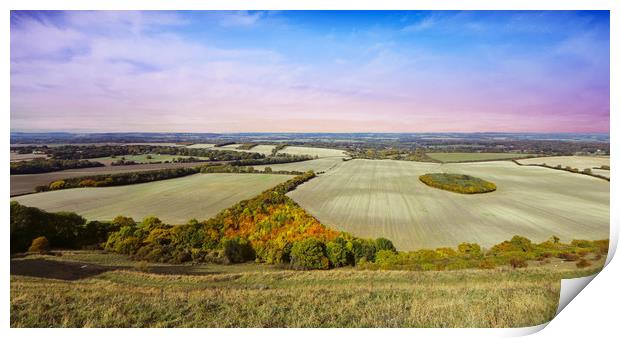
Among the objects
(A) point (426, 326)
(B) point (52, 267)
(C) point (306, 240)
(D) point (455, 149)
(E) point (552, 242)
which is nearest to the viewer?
(A) point (426, 326)

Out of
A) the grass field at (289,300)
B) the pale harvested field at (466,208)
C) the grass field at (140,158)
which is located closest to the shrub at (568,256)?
the grass field at (289,300)

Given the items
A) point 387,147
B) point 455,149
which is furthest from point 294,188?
point 455,149

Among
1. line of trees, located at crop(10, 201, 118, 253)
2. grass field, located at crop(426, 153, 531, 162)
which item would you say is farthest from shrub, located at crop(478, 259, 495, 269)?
grass field, located at crop(426, 153, 531, 162)

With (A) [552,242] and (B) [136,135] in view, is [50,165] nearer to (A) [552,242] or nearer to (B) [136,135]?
(B) [136,135]

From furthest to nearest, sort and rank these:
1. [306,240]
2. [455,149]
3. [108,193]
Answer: [455,149] → [108,193] → [306,240]

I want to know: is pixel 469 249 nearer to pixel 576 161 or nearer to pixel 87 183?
pixel 576 161

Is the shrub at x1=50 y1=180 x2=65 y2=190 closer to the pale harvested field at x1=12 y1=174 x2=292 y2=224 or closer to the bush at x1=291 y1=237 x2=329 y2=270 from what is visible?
the pale harvested field at x1=12 y1=174 x2=292 y2=224
